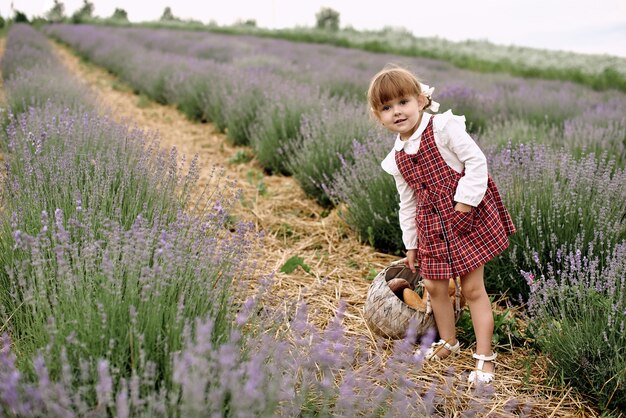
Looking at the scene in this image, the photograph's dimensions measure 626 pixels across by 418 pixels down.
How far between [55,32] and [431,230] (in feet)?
96.7

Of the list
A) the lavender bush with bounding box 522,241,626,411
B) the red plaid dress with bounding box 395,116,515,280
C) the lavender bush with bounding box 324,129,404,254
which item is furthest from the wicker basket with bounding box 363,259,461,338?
the lavender bush with bounding box 324,129,404,254

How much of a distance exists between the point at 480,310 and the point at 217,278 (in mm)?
1093

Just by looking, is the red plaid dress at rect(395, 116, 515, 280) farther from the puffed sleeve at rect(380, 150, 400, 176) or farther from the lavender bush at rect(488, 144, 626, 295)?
the lavender bush at rect(488, 144, 626, 295)

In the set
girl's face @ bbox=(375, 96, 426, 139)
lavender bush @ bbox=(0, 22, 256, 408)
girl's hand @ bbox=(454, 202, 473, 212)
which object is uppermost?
girl's face @ bbox=(375, 96, 426, 139)

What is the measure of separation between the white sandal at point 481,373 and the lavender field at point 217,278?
8 centimetres

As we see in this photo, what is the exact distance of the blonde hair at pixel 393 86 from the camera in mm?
2236

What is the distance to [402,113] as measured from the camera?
2260mm

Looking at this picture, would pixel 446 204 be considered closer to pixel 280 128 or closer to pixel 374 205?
pixel 374 205

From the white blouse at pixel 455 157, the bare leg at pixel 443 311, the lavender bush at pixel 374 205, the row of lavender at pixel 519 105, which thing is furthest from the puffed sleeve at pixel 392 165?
the row of lavender at pixel 519 105

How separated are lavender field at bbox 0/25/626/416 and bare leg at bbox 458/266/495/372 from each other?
19 centimetres

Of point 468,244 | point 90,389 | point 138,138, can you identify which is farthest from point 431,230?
point 138,138

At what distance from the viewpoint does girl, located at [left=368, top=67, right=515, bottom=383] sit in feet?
7.16

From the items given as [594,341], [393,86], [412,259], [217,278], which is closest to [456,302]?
[412,259]

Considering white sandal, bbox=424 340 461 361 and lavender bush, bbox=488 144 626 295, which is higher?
lavender bush, bbox=488 144 626 295
